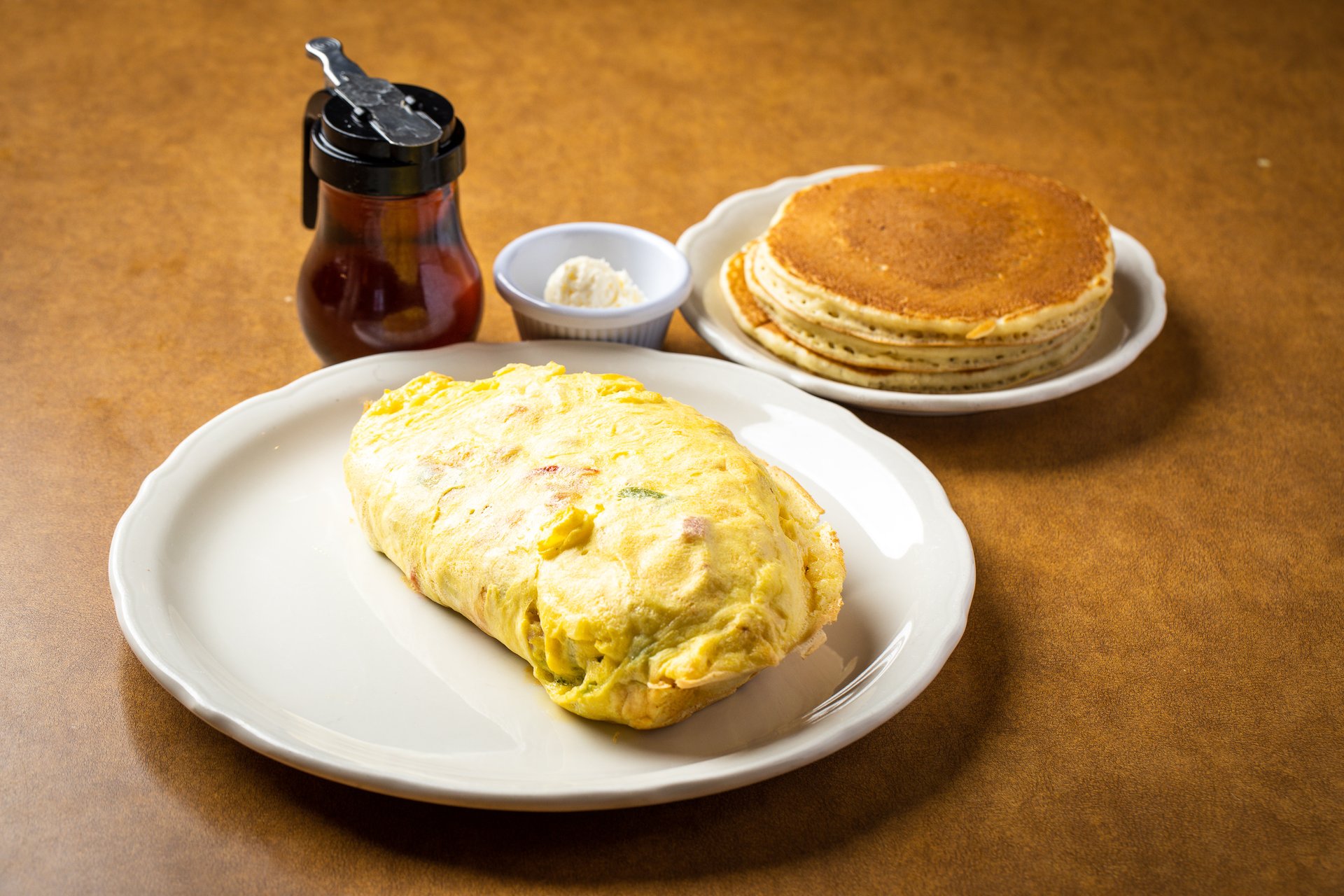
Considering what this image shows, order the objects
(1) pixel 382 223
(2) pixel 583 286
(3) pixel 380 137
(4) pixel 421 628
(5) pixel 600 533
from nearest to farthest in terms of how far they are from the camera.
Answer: (5) pixel 600 533
(4) pixel 421 628
(3) pixel 380 137
(1) pixel 382 223
(2) pixel 583 286

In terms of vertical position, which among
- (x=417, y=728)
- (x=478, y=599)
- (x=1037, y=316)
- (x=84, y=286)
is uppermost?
(x=1037, y=316)

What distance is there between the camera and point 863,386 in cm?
293

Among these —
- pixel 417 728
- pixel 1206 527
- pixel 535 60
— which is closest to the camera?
pixel 417 728

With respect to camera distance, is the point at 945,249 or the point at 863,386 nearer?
the point at 863,386

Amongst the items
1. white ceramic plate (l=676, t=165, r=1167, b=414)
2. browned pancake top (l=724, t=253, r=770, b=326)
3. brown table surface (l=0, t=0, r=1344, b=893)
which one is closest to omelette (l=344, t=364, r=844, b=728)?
brown table surface (l=0, t=0, r=1344, b=893)

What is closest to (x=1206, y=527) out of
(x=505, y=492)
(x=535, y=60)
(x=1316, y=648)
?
(x=1316, y=648)

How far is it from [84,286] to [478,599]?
1872 mm

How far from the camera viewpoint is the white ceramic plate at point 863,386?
280cm

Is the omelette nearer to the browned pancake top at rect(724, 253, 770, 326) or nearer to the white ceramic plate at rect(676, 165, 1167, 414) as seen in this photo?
the white ceramic plate at rect(676, 165, 1167, 414)

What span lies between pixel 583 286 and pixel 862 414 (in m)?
0.76

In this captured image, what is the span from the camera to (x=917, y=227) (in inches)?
126

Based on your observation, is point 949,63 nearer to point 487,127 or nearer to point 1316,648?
point 487,127

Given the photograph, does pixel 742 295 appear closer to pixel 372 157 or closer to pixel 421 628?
pixel 372 157

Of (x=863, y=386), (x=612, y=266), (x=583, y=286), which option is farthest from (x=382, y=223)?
(x=863, y=386)
